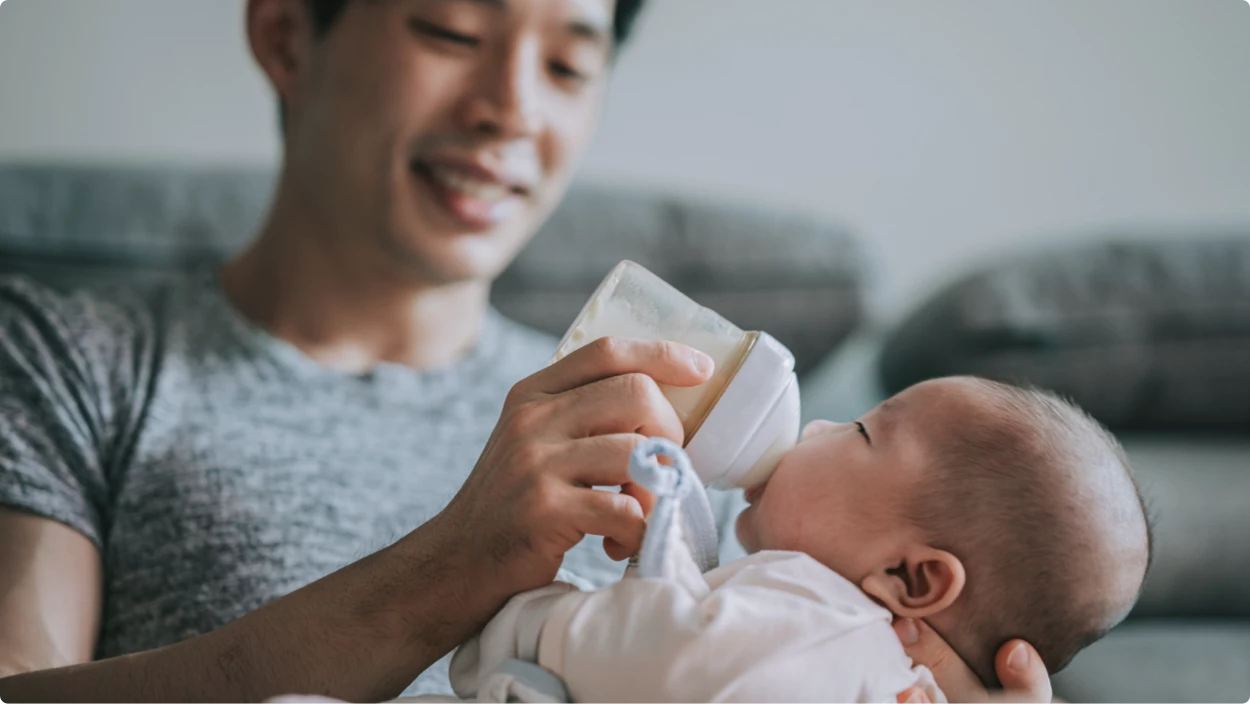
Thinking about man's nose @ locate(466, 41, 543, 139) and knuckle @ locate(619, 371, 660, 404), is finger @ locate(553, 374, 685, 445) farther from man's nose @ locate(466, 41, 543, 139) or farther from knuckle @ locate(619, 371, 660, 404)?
man's nose @ locate(466, 41, 543, 139)

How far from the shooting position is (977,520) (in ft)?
2.62

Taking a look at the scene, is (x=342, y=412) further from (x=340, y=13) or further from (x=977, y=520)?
(x=977, y=520)

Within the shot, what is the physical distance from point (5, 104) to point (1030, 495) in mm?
1972

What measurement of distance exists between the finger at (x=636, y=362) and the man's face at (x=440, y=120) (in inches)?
24.1

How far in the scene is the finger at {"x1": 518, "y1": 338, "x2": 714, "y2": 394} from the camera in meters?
0.77

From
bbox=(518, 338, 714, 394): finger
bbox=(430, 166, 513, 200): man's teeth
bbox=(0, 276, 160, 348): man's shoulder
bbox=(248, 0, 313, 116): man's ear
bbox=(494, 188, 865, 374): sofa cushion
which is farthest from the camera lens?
bbox=(494, 188, 865, 374): sofa cushion

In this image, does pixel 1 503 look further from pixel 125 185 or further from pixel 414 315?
pixel 125 185

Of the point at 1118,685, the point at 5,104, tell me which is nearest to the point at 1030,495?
the point at 1118,685

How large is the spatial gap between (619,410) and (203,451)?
2.15 ft

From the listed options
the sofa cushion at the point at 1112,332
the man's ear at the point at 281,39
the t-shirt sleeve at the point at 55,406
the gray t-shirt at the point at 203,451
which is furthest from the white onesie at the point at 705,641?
the sofa cushion at the point at 1112,332

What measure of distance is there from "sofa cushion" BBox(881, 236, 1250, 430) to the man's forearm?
1325 mm

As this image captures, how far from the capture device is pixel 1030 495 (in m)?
0.80

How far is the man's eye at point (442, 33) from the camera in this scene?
50.1 inches

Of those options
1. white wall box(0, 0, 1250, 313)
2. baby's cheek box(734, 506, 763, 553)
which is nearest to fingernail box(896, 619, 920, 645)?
baby's cheek box(734, 506, 763, 553)
